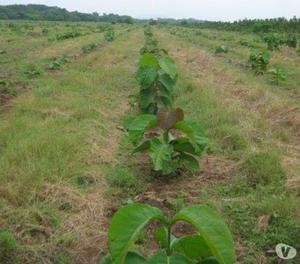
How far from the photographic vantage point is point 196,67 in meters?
12.1

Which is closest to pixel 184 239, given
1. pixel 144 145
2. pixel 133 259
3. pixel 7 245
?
pixel 133 259

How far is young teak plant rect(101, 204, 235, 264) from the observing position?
2096mm

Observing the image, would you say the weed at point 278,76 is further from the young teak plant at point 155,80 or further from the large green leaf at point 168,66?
the large green leaf at point 168,66

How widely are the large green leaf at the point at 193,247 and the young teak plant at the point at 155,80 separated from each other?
3616mm

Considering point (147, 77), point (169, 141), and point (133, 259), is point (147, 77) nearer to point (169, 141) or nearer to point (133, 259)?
point (169, 141)

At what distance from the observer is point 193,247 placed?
2.39 meters

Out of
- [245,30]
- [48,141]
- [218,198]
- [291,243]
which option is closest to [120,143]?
[48,141]

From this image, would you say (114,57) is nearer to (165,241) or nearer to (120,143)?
(120,143)

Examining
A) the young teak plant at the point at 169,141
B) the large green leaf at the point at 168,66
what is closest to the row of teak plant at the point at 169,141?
the young teak plant at the point at 169,141

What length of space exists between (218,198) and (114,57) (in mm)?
9770

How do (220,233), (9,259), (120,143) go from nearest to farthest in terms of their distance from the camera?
(220,233), (9,259), (120,143)

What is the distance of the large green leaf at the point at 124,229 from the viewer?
2.14 metres

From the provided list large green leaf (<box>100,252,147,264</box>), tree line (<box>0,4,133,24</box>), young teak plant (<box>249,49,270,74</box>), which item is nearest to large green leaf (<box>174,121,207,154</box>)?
large green leaf (<box>100,252,147,264</box>)

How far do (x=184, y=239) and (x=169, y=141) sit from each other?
221 cm
